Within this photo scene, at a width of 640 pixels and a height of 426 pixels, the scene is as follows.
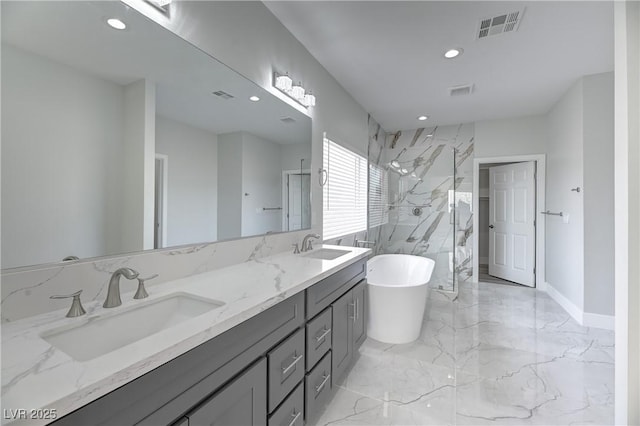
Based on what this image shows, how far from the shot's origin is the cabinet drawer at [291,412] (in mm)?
1184

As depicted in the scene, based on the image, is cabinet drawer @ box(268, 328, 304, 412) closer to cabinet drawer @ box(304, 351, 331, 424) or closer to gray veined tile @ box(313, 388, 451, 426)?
cabinet drawer @ box(304, 351, 331, 424)

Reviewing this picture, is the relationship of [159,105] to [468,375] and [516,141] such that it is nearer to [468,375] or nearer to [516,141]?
[468,375]

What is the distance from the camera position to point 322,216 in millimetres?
2791

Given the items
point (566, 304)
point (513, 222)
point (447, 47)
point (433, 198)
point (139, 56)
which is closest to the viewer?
point (139, 56)

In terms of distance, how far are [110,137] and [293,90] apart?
1451 millimetres

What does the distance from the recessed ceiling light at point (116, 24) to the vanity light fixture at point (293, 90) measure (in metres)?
1.08

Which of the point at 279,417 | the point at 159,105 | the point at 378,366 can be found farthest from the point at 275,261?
the point at 378,366

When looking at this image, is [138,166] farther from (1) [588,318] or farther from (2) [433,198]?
(1) [588,318]

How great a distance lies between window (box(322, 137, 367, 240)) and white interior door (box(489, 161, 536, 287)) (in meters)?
2.69

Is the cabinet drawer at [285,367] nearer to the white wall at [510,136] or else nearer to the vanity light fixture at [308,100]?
the vanity light fixture at [308,100]

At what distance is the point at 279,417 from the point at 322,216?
1.82 metres

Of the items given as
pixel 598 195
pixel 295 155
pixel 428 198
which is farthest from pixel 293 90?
pixel 598 195

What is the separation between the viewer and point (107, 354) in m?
0.67

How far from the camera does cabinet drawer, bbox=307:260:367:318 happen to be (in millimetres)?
1481
